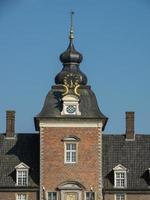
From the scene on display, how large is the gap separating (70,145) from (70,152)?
43cm

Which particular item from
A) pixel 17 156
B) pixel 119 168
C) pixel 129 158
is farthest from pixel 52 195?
pixel 129 158

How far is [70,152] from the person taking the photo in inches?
2437

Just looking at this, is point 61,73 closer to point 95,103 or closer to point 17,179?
point 95,103

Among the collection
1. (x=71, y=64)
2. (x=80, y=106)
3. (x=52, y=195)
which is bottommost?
(x=52, y=195)

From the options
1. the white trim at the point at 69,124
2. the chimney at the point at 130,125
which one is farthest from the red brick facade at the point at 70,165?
the chimney at the point at 130,125

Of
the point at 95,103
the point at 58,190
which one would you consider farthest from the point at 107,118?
the point at 58,190

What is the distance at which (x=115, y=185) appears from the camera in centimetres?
6253

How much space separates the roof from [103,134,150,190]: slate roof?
7.58 ft

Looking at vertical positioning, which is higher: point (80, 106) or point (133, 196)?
point (80, 106)

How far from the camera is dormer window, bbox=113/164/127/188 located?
2467 inches

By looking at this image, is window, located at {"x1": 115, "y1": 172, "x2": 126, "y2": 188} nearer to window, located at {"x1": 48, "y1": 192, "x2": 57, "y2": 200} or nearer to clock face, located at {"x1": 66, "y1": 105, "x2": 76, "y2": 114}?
window, located at {"x1": 48, "y1": 192, "x2": 57, "y2": 200}

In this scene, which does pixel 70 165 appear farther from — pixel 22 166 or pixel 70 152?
pixel 22 166

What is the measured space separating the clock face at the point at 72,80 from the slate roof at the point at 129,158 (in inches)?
175

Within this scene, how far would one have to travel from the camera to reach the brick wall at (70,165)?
61.5 m
